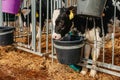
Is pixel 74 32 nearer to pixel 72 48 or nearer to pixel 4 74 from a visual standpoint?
pixel 72 48

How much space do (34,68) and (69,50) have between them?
1.19 meters

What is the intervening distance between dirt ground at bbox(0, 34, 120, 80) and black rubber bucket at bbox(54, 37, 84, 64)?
44 centimetres

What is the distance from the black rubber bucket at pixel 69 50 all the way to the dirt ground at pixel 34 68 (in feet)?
1.43

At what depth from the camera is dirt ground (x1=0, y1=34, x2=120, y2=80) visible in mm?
4262

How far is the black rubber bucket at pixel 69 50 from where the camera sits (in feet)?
12.5

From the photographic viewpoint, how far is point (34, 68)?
187 inches

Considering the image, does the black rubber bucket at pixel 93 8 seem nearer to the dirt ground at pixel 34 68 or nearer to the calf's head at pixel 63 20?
the calf's head at pixel 63 20

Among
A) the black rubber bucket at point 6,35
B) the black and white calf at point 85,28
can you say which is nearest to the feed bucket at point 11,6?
the black rubber bucket at point 6,35

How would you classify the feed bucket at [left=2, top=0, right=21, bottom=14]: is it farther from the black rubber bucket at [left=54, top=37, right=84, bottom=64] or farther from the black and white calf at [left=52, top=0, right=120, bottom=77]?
the black rubber bucket at [left=54, top=37, right=84, bottom=64]

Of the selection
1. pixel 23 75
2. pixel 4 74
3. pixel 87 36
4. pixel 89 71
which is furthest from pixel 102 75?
pixel 4 74

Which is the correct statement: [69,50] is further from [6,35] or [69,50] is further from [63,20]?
[6,35]

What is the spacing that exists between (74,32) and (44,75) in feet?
3.03

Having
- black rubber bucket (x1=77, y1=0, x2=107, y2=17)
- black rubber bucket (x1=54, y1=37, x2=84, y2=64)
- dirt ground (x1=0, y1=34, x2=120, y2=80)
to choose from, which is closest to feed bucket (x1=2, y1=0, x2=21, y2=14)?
dirt ground (x1=0, y1=34, x2=120, y2=80)

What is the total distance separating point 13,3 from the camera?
5.39 metres
